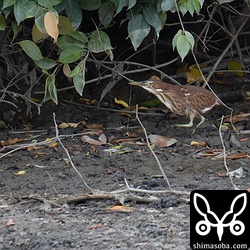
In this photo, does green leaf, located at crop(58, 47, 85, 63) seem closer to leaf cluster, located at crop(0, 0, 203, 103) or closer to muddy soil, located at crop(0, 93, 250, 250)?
leaf cluster, located at crop(0, 0, 203, 103)

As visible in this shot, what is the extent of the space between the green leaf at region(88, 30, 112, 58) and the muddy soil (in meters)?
0.87

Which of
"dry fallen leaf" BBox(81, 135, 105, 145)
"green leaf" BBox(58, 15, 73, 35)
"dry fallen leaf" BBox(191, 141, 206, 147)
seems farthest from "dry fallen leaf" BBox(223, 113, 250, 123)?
"green leaf" BBox(58, 15, 73, 35)

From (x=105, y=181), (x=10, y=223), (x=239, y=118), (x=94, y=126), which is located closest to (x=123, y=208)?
(x=10, y=223)

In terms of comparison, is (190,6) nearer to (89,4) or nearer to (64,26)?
(89,4)

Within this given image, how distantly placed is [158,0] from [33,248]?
8.08ft

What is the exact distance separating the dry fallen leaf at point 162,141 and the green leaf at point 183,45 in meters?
1.26

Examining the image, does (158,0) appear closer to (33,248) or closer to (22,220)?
(22,220)

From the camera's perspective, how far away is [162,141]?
265 inches

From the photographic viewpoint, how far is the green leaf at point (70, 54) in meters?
6.02

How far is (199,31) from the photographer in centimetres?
813

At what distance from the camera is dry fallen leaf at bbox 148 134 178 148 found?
668 cm

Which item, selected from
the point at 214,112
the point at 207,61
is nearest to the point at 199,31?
the point at 207,61

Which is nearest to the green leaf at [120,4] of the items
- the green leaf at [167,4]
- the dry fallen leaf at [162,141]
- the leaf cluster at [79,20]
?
the leaf cluster at [79,20]

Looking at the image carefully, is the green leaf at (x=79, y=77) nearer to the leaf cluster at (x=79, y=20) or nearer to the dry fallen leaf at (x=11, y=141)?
the leaf cluster at (x=79, y=20)
